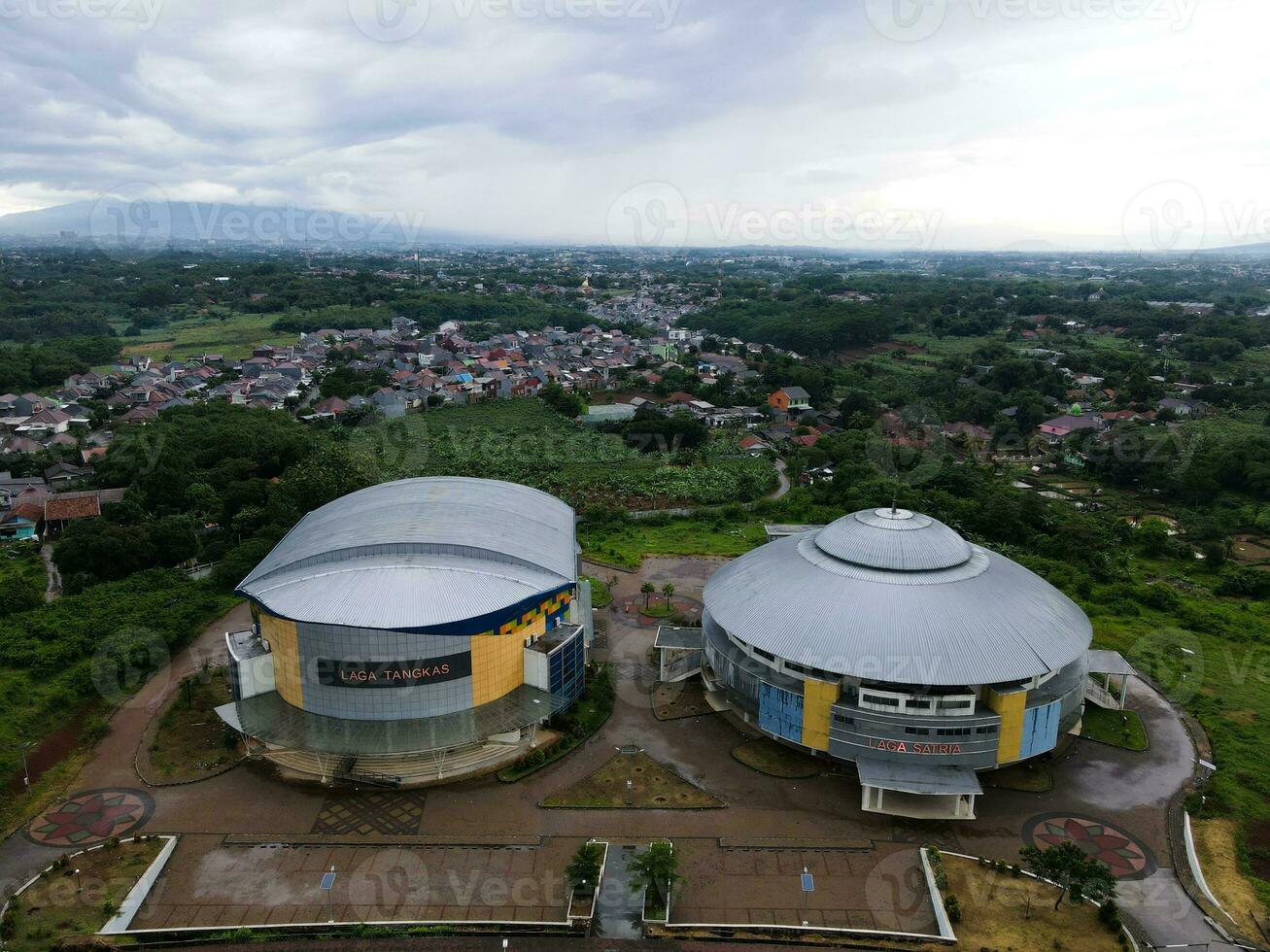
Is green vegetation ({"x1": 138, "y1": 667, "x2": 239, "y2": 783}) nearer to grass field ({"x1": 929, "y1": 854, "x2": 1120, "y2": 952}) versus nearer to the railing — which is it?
grass field ({"x1": 929, "y1": 854, "x2": 1120, "y2": 952})

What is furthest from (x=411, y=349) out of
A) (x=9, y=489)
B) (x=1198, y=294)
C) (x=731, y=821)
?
(x=1198, y=294)

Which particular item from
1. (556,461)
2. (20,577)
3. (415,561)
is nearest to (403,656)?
(415,561)

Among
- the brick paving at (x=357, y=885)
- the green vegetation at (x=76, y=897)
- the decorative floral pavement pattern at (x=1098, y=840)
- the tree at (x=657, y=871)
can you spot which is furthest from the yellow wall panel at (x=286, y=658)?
the decorative floral pavement pattern at (x=1098, y=840)

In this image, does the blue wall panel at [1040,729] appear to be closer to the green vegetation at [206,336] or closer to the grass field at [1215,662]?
the grass field at [1215,662]

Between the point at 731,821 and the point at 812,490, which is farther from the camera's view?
the point at 812,490

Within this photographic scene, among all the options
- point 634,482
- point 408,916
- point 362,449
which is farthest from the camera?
point 362,449

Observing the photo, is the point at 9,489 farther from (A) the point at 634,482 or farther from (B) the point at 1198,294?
(B) the point at 1198,294

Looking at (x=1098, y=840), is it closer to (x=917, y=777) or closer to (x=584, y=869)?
(x=917, y=777)
